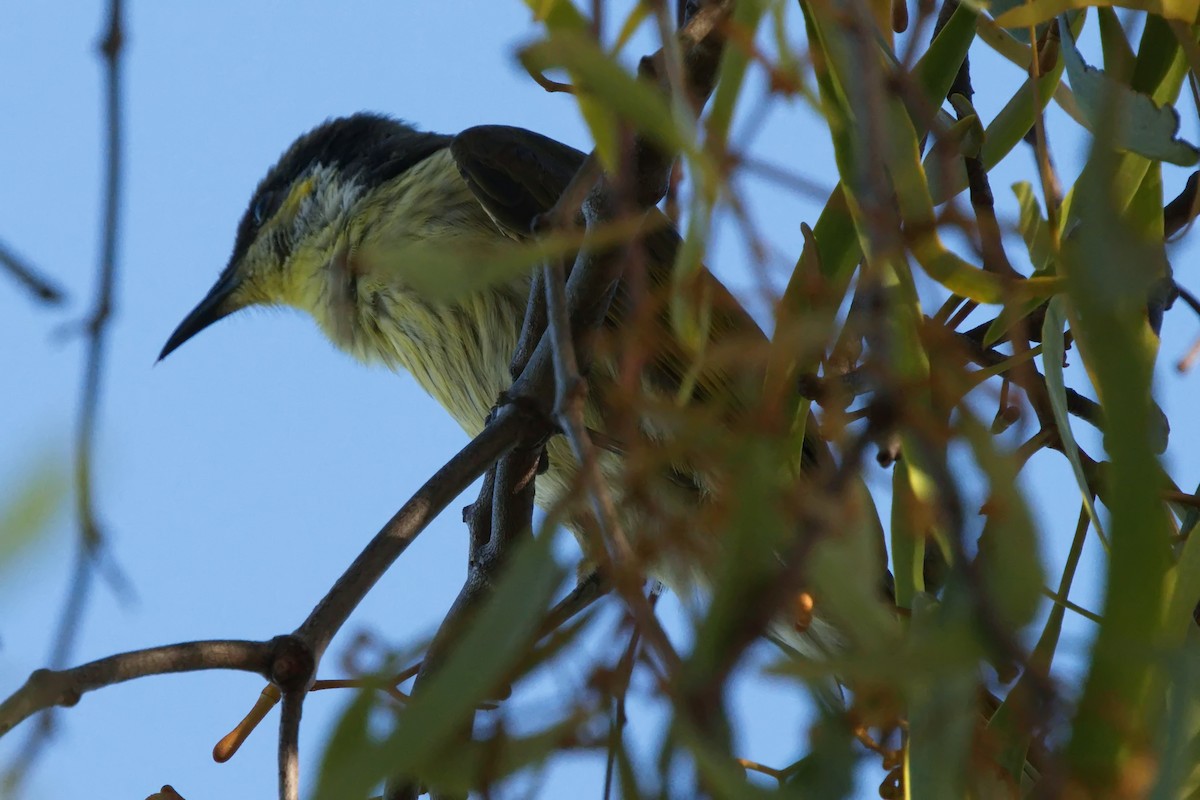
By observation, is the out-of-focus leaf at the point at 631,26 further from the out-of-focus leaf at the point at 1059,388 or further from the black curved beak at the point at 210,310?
the black curved beak at the point at 210,310

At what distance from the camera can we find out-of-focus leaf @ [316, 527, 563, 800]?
0.75 m

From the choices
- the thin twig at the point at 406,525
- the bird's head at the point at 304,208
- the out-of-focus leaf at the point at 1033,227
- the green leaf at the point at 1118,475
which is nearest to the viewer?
the green leaf at the point at 1118,475

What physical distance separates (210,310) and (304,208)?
1.24 ft

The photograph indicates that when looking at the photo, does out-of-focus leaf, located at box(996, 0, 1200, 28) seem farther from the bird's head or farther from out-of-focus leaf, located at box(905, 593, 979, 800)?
the bird's head

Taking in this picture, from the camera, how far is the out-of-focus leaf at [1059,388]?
107 cm

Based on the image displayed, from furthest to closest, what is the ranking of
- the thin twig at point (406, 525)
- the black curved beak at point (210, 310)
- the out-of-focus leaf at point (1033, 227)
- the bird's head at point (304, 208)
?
the black curved beak at point (210, 310) < the bird's head at point (304, 208) < the out-of-focus leaf at point (1033, 227) < the thin twig at point (406, 525)

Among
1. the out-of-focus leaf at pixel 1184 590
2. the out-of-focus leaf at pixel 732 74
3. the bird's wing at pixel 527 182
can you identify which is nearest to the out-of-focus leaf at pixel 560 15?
the out-of-focus leaf at pixel 732 74

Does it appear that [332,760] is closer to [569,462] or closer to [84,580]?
[84,580]

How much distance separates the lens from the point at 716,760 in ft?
2.29

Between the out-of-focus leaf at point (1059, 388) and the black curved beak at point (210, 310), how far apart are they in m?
2.39

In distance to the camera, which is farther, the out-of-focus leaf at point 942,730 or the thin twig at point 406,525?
the thin twig at point 406,525

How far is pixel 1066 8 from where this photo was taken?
3.46ft

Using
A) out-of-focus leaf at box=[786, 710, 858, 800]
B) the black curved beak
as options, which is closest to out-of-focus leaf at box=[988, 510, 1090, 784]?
out-of-focus leaf at box=[786, 710, 858, 800]

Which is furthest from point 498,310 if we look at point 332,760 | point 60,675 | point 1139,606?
point 1139,606
